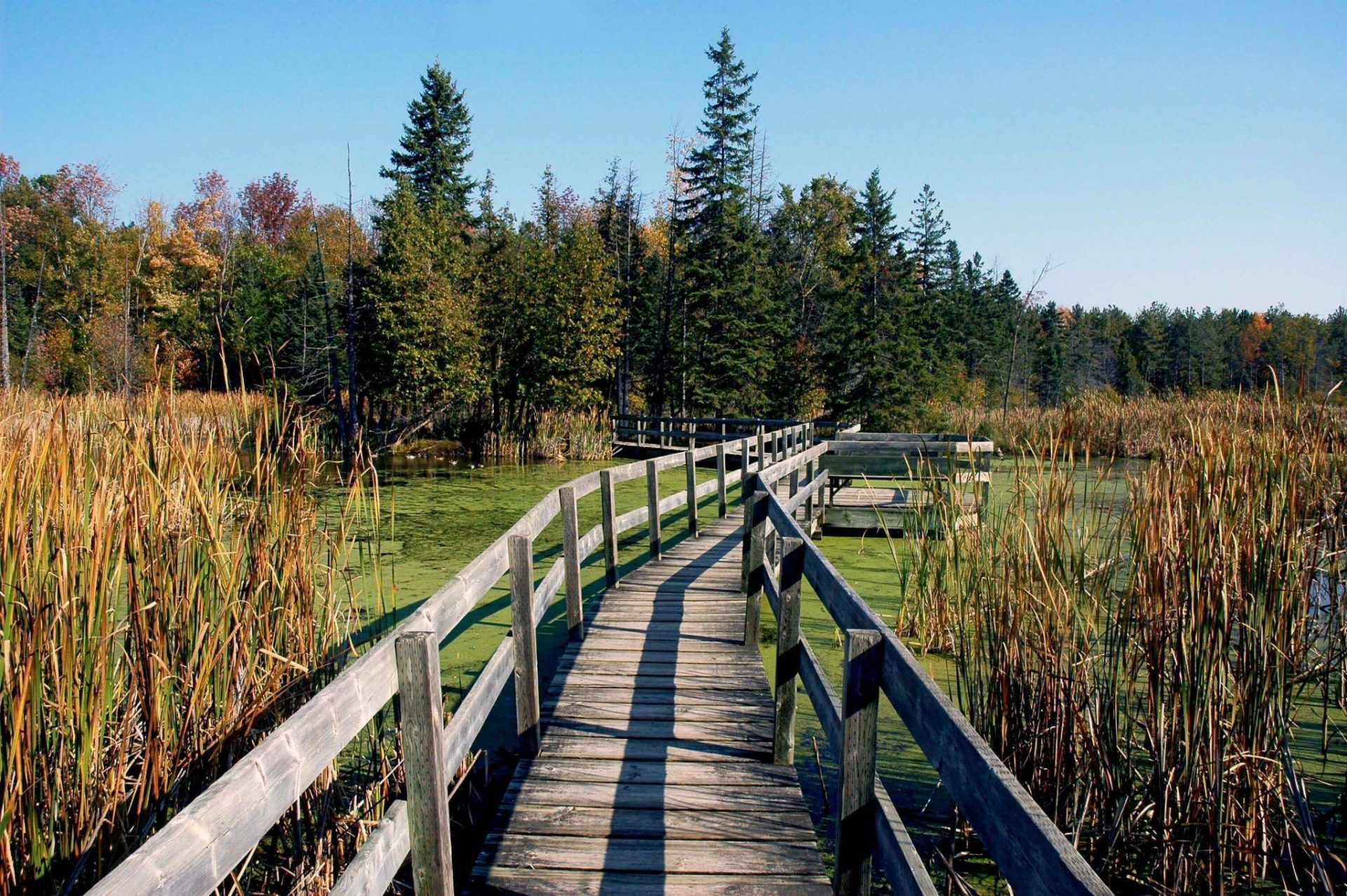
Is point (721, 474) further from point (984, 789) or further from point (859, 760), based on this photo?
point (984, 789)

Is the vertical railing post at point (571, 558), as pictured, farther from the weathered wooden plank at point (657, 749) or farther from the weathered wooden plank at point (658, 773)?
the weathered wooden plank at point (658, 773)

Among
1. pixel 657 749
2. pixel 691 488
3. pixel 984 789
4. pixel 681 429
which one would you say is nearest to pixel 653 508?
pixel 691 488

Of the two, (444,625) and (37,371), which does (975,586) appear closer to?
(444,625)

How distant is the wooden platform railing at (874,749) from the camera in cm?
136

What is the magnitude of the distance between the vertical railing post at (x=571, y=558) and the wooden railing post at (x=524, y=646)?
0.82m

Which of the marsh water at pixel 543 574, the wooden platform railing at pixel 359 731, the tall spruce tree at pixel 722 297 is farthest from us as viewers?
the tall spruce tree at pixel 722 297

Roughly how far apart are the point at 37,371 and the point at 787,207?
93.7ft

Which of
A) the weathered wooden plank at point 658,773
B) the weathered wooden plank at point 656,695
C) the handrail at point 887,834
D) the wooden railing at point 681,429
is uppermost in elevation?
the wooden railing at point 681,429

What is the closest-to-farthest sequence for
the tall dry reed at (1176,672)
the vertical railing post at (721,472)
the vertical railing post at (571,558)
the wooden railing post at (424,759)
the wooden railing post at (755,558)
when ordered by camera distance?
the wooden railing post at (424,759), the tall dry reed at (1176,672), the vertical railing post at (571,558), the wooden railing post at (755,558), the vertical railing post at (721,472)

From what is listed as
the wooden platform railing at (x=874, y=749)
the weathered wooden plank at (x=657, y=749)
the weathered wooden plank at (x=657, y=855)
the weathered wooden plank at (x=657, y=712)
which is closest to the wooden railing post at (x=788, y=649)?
the wooden platform railing at (x=874, y=749)

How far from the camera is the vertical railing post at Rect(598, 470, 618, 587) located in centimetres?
589

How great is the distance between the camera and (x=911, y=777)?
433 cm

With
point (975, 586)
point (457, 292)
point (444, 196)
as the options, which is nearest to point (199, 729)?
point (975, 586)

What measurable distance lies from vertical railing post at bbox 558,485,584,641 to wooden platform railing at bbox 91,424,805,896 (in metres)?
0.02
